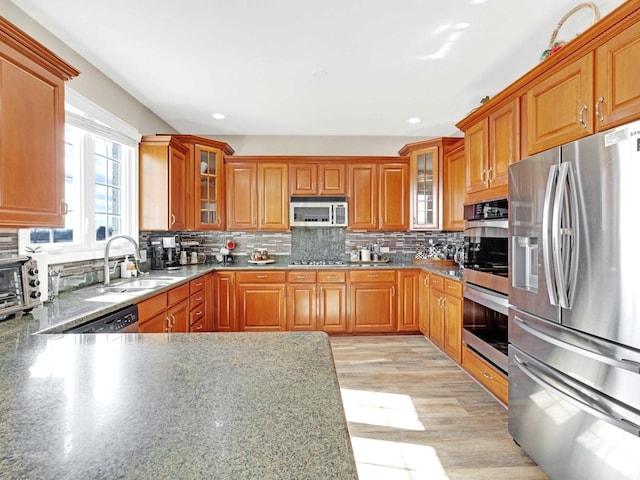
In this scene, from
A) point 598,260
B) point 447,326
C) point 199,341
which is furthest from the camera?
point 447,326

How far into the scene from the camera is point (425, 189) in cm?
401

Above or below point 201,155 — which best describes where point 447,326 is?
below

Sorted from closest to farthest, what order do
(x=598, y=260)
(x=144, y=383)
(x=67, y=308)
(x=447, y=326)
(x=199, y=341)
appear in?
(x=144, y=383), (x=199, y=341), (x=598, y=260), (x=67, y=308), (x=447, y=326)

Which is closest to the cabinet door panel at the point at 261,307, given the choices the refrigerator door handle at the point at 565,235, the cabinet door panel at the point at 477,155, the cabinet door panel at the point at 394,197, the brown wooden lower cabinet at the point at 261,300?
the brown wooden lower cabinet at the point at 261,300

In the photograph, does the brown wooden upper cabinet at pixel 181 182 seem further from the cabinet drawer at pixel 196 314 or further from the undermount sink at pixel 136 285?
A: the cabinet drawer at pixel 196 314

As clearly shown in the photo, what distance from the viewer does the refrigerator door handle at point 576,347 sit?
4.07 feet

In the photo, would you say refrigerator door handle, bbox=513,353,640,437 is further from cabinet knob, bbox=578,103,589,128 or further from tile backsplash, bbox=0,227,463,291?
tile backsplash, bbox=0,227,463,291

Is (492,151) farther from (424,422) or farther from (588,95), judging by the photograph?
(424,422)

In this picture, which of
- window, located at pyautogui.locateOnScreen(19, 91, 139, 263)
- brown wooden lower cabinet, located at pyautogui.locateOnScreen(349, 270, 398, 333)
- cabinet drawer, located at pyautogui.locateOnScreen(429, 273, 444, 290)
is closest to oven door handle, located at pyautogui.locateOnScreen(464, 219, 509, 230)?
cabinet drawer, located at pyautogui.locateOnScreen(429, 273, 444, 290)

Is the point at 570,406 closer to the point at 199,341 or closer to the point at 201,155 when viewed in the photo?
the point at 199,341

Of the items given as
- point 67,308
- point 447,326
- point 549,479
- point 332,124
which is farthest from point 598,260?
point 332,124

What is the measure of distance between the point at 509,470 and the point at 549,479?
0.61 feet

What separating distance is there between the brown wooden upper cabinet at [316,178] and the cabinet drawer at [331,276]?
1.03m

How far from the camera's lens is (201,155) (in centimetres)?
395
